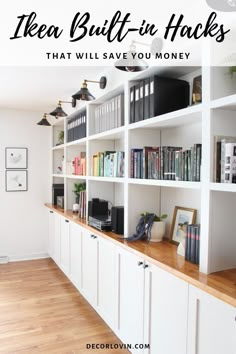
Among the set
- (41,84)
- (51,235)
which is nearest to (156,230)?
(41,84)

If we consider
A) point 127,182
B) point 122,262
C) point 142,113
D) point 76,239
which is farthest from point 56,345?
point 142,113

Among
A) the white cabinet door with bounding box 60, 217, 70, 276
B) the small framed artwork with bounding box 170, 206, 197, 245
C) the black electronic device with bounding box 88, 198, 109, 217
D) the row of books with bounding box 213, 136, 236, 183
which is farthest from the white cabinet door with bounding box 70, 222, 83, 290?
the row of books with bounding box 213, 136, 236, 183

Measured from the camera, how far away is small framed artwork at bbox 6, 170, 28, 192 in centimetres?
472

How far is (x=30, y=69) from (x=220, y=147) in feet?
6.89

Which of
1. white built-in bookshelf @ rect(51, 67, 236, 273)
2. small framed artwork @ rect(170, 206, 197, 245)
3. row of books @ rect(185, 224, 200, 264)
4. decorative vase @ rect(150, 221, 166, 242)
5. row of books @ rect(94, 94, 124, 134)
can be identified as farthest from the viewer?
row of books @ rect(94, 94, 124, 134)

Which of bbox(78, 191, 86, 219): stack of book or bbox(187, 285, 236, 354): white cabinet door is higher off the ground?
bbox(78, 191, 86, 219): stack of book

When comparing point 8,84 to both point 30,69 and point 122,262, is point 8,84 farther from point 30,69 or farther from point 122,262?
point 122,262

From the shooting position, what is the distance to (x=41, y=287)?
3.67m

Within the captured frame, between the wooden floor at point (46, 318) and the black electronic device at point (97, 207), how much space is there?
0.97 meters

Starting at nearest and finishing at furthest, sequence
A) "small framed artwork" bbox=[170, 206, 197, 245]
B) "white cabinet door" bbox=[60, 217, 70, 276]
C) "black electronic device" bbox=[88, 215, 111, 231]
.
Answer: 1. "small framed artwork" bbox=[170, 206, 197, 245]
2. "black electronic device" bbox=[88, 215, 111, 231]
3. "white cabinet door" bbox=[60, 217, 70, 276]

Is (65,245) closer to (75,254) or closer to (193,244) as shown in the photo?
(75,254)

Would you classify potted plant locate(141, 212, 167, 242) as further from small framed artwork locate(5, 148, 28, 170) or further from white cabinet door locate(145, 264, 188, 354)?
small framed artwork locate(5, 148, 28, 170)

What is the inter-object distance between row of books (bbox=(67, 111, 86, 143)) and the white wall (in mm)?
987

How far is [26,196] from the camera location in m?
4.84
